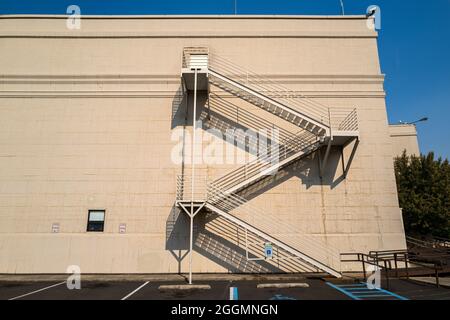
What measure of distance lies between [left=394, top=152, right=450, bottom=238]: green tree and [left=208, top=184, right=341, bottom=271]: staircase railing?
559 inches

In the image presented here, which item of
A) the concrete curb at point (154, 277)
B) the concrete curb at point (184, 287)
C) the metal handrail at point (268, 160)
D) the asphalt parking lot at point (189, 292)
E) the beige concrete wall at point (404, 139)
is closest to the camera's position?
the asphalt parking lot at point (189, 292)

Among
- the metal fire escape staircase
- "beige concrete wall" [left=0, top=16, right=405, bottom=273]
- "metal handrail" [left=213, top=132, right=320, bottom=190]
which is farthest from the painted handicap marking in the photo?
"metal handrail" [left=213, top=132, right=320, bottom=190]

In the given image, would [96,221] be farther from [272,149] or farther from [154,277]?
[272,149]

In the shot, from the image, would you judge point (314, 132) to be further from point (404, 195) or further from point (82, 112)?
point (404, 195)

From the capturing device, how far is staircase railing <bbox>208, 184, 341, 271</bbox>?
13.6 m

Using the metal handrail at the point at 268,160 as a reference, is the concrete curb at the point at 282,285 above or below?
below

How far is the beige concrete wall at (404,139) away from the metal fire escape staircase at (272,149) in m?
23.2

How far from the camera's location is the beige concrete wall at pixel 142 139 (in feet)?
45.1

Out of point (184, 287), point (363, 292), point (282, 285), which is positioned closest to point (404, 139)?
point (363, 292)

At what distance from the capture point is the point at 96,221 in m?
14.0

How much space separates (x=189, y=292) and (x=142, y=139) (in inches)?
331

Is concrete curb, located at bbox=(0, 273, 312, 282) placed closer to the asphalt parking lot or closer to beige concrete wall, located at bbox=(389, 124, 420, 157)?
the asphalt parking lot

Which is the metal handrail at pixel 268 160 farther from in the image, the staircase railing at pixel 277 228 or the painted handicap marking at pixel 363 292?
the painted handicap marking at pixel 363 292

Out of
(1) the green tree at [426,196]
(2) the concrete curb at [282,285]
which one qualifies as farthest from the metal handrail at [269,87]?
(1) the green tree at [426,196]
